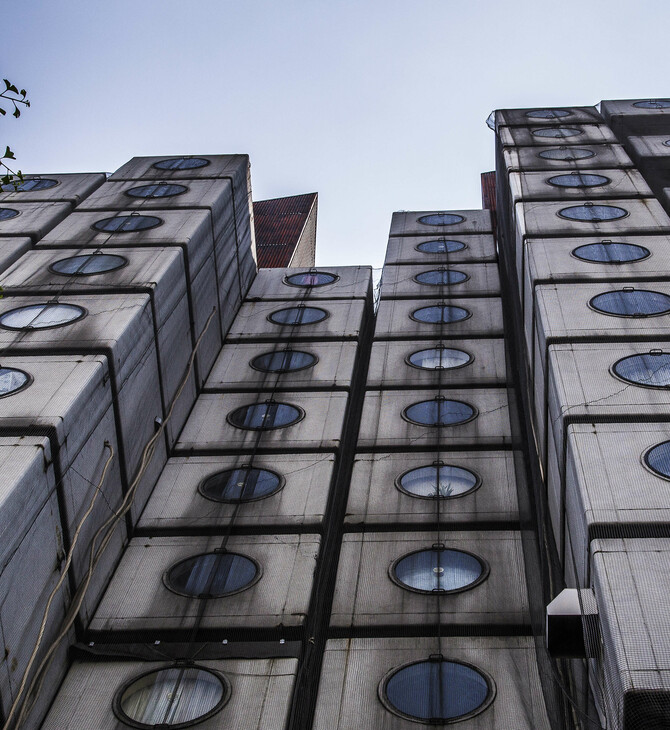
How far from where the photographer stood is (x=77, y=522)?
51.6ft

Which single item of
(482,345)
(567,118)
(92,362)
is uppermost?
(567,118)

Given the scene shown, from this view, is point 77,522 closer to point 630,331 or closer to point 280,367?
point 280,367

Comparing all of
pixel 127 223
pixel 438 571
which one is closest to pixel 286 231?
pixel 127 223

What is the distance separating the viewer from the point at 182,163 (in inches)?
1251

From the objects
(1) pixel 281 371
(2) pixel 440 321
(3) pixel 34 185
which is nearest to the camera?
(1) pixel 281 371

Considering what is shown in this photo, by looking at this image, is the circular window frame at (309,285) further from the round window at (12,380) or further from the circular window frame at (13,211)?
the round window at (12,380)

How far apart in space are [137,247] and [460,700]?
1478cm

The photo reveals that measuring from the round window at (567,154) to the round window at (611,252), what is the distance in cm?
893

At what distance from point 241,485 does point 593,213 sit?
13.4 meters

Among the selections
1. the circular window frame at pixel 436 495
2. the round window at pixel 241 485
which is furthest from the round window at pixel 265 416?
the circular window frame at pixel 436 495

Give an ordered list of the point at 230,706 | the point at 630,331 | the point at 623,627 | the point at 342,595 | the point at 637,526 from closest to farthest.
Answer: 1. the point at 623,627
2. the point at 637,526
3. the point at 230,706
4. the point at 342,595
5. the point at 630,331

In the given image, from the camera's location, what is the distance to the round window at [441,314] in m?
27.5

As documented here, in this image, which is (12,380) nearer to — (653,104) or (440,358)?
(440,358)

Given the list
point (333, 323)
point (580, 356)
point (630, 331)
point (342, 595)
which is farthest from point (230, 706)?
point (333, 323)
